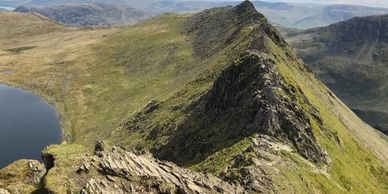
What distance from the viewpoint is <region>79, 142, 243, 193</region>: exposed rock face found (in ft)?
131

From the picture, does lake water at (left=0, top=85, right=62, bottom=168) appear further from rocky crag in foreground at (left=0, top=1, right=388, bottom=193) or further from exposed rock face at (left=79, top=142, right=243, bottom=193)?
exposed rock face at (left=79, top=142, right=243, bottom=193)


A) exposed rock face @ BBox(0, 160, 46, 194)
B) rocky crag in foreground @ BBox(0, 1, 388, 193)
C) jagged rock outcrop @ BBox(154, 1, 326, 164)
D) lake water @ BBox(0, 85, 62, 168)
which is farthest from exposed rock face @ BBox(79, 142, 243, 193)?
lake water @ BBox(0, 85, 62, 168)

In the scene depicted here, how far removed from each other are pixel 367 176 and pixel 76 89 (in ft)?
461

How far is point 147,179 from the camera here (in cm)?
4297

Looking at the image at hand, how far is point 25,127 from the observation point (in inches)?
5979

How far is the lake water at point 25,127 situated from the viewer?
412 ft

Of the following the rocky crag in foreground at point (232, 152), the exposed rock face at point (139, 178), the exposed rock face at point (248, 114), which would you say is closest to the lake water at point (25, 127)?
the rocky crag in foreground at point (232, 152)

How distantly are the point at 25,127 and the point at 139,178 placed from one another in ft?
395

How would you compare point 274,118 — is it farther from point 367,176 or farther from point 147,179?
point 147,179

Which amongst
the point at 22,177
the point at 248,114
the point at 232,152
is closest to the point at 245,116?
the point at 248,114

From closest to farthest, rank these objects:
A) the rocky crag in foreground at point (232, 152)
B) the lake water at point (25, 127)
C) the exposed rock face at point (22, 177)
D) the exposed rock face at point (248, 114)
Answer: the exposed rock face at point (22, 177) → the rocky crag in foreground at point (232, 152) → the exposed rock face at point (248, 114) → the lake water at point (25, 127)

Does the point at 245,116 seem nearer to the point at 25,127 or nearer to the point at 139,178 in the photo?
the point at 139,178

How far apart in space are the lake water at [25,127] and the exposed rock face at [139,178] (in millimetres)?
79150

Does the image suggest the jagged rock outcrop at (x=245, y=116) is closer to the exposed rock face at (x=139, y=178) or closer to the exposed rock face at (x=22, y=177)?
the exposed rock face at (x=139, y=178)
